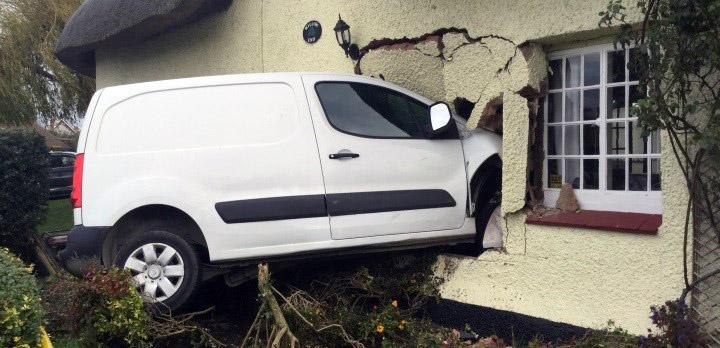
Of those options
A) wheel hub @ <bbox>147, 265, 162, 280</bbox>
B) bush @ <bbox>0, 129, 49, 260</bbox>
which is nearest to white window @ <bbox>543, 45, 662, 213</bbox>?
wheel hub @ <bbox>147, 265, 162, 280</bbox>

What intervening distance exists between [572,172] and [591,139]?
30 cm

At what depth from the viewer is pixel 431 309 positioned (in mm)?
5969

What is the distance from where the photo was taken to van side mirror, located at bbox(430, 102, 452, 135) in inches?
224

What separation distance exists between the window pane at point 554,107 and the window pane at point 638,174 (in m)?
0.74

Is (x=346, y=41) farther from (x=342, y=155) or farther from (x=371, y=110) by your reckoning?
(x=342, y=155)

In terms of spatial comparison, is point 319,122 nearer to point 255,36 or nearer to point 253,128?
point 253,128

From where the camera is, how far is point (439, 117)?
5754 millimetres

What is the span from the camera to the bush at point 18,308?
148 inches

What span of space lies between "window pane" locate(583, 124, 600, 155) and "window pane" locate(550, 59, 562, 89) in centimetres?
43

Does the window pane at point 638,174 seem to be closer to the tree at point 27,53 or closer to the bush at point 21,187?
the bush at point 21,187

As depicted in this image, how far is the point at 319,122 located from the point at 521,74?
1.60m

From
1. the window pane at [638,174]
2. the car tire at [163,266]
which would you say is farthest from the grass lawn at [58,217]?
the window pane at [638,174]

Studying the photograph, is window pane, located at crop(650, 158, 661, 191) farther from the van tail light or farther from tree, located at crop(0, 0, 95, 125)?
tree, located at crop(0, 0, 95, 125)

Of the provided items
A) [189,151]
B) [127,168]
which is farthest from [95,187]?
[189,151]
